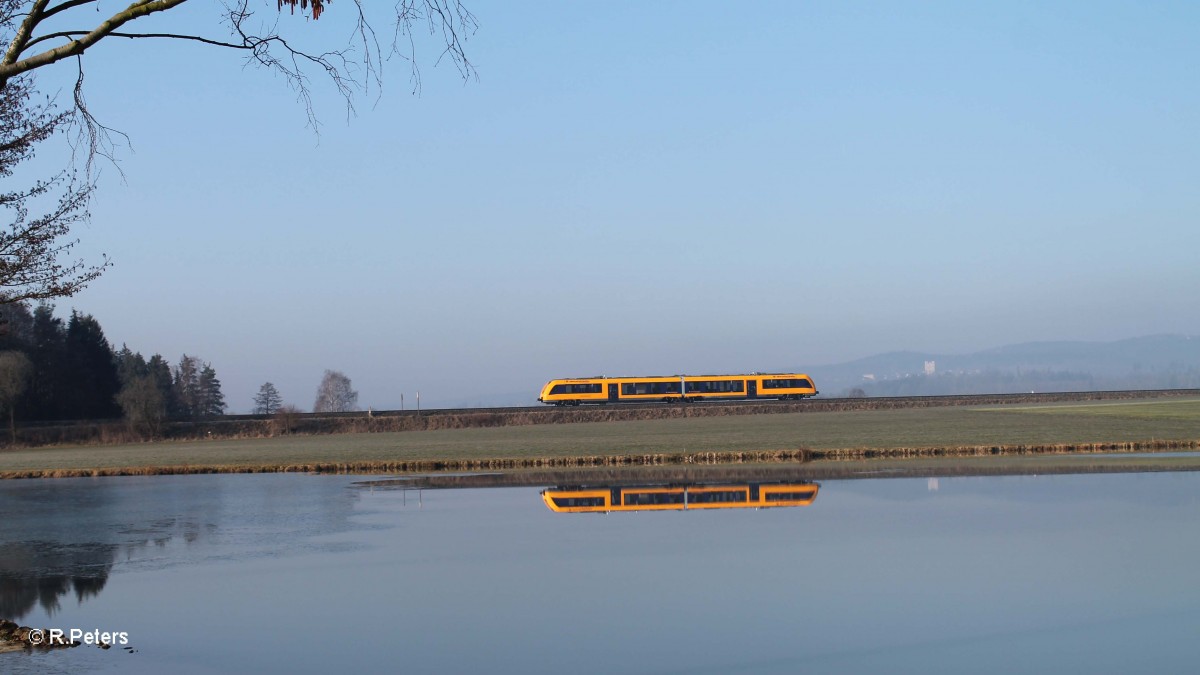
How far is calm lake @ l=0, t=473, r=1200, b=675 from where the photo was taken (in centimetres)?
1014

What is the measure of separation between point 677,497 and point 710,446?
13652 millimetres

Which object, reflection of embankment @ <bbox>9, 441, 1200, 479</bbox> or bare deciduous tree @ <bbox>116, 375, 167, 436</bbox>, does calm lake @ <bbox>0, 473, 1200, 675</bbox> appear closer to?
reflection of embankment @ <bbox>9, 441, 1200, 479</bbox>

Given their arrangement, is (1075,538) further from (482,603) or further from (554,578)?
(482,603)

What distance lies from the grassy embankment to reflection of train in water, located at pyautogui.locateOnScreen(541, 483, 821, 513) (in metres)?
7.02

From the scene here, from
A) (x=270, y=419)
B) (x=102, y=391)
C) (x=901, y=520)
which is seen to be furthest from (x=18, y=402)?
(x=901, y=520)

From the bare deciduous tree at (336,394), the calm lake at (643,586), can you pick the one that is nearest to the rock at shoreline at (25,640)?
the calm lake at (643,586)

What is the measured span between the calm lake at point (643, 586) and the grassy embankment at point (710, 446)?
1008 centimetres

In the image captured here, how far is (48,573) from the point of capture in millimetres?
15523

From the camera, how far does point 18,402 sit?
243 feet

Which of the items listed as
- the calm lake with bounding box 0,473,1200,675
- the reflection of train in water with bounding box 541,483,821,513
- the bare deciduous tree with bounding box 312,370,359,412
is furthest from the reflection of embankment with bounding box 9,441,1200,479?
the bare deciduous tree with bounding box 312,370,359,412

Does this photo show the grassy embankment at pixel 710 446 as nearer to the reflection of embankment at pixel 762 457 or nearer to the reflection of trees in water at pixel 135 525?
the reflection of embankment at pixel 762 457

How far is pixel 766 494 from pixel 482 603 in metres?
11.0

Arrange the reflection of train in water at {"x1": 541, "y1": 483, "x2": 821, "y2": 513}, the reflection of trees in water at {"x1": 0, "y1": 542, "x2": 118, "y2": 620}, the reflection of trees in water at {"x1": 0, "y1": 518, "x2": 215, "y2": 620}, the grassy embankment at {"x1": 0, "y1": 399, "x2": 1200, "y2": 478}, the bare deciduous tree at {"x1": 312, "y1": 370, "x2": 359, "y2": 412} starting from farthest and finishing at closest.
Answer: the bare deciduous tree at {"x1": 312, "y1": 370, "x2": 359, "y2": 412}
the grassy embankment at {"x1": 0, "y1": 399, "x2": 1200, "y2": 478}
the reflection of train in water at {"x1": 541, "y1": 483, "x2": 821, "y2": 513}
the reflection of trees in water at {"x1": 0, "y1": 518, "x2": 215, "y2": 620}
the reflection of trees in water at {"x1": 0, "y1": 542, "x2": 118, "y2": 620}

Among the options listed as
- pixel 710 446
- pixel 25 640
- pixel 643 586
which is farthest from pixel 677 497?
pixel 25 640
